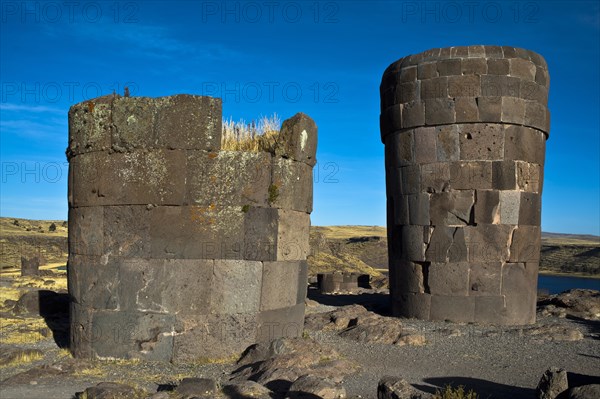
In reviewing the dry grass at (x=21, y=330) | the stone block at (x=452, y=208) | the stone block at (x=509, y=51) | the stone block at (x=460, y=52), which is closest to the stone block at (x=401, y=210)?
the stone block at (x=452, y=208)

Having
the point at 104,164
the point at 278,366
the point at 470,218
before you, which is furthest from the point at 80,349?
the point at 470,218

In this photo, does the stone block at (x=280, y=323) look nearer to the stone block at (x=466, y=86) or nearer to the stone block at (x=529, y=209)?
the stone block at (x=529, y=209)

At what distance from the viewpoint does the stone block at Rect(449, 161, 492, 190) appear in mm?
12445

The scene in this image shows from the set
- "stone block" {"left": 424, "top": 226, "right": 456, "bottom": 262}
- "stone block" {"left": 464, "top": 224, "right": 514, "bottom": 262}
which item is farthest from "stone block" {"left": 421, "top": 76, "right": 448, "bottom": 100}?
"stone block" {"left": 464, "top": 224, "right": 514, "bottom": 262}

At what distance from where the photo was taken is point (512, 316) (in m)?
12.4

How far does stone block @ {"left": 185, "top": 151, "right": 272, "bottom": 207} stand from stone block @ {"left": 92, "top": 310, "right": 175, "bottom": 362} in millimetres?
1787

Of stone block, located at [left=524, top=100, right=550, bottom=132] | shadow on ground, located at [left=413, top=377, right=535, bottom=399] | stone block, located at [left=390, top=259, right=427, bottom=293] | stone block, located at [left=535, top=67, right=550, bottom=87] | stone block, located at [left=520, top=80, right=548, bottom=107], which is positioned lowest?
shadow on ground, located at [left=413, top=377, right=535, bottom=399]

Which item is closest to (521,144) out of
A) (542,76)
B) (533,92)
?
(533,92)

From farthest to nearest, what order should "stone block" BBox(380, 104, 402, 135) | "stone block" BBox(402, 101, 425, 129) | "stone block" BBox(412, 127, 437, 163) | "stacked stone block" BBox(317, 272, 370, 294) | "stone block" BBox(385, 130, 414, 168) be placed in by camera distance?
1. "stacked stone block" BBox(317, 272, 370, 294)
2. "stone block" BBox(380, 104, 402, 135)
3. "stone block" BBox(385, 130, 414, 168)
4. "stone block" BBox(402, 101, 425, 129)
5. "stone block" BBox(412, 127, 437, 163)

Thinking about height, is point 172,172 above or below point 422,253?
above

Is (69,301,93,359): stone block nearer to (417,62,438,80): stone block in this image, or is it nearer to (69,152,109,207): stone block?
(69,152,109,207): stone block

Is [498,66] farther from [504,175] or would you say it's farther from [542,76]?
[504,175]

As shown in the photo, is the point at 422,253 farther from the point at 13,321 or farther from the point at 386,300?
the point at 13,321

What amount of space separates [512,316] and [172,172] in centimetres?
804
